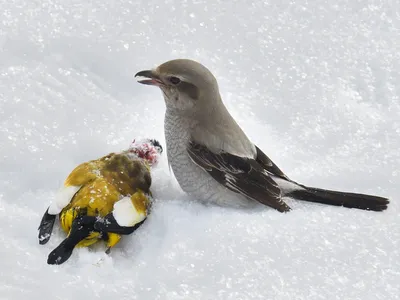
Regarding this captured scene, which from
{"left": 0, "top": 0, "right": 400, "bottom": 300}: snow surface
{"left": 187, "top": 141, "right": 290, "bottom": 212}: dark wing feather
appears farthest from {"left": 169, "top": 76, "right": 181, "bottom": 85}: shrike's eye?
{"left": 0, "top": 0, "right": 400, "bottom": 300}: snow surface

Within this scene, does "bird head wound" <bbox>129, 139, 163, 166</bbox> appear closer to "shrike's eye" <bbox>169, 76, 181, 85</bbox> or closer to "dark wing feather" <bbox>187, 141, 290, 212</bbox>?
"dark wing feather" <bbox>187, 141, 290, 212</bbox>

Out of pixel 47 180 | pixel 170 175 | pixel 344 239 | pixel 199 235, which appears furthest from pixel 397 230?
pixel 47 180

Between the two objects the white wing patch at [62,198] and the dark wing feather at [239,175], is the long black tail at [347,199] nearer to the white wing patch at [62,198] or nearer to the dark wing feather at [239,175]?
the dark wing feather at [239,175]

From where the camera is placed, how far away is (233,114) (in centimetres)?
447

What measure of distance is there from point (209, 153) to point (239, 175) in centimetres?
20

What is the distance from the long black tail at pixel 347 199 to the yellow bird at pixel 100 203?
0.92 metres

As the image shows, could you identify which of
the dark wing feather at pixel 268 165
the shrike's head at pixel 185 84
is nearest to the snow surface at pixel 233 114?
the dark wing feather at pixel 268 165

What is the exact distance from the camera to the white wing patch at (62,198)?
3.35m

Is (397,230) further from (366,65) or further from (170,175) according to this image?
(366,65)

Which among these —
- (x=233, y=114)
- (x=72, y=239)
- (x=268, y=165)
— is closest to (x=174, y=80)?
(x=268, y=165)

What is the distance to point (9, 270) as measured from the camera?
2.99 meters

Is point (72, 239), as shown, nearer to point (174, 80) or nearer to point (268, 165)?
point (174, 80)

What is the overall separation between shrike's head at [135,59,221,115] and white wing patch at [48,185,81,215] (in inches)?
27.6

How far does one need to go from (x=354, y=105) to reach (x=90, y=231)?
2.29m
